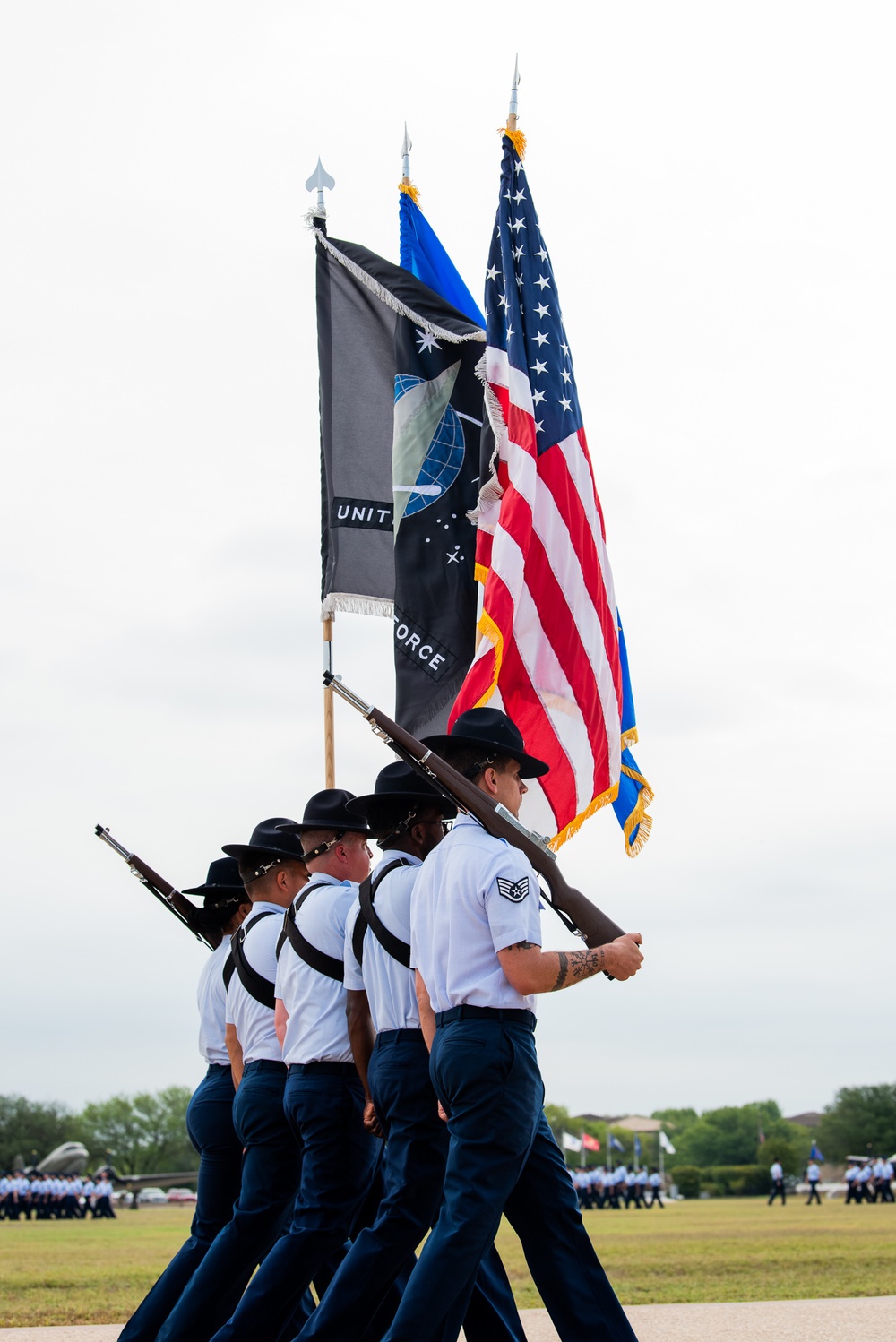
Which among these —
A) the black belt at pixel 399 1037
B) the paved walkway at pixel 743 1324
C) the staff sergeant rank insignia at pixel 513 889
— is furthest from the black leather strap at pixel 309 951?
the paved walkway at pixel 743 1324

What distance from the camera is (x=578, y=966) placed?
4.58m

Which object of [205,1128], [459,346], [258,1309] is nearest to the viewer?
[258,1309]

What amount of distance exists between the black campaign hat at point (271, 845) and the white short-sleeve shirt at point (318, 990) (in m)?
0.75

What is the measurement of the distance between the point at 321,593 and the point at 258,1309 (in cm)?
446

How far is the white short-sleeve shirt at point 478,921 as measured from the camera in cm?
464

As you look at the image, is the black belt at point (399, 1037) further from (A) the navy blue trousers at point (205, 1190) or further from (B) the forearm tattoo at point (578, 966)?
(A) the navy blue trousers at point (205, 1190)

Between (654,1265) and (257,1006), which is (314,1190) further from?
(654,1265)

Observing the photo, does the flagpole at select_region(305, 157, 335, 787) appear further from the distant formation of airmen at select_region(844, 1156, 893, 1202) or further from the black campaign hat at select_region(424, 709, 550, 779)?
the distant formation of airmen at select_region(844, 1156, 893, 1202)

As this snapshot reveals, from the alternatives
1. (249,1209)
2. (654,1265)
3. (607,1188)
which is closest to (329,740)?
(249,1209)

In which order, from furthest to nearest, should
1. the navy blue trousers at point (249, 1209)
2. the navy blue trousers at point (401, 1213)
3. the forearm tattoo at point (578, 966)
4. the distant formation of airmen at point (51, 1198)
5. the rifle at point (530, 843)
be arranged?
the distant formation of airmen at point (51, 1198) < the navy blue trousers at point (249, 1209) < the navy blue trousers at point (401, 1213) < the rifle at point (530, 843) < the forearm tattoo at point (578, 966)

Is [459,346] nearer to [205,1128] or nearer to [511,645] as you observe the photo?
[511,645]

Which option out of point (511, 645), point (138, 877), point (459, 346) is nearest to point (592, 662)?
point (511, 645)

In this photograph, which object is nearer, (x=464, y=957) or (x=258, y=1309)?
(x=464, y=957)

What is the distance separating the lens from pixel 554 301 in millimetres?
9406
